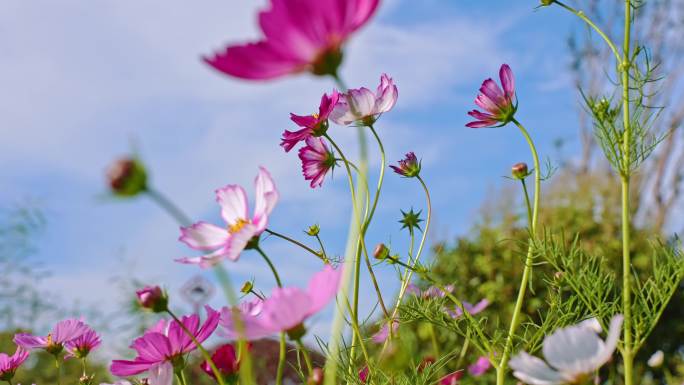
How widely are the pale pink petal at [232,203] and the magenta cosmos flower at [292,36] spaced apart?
17cm

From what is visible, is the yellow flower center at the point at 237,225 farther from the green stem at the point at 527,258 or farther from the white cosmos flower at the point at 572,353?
the green stem at the point at 527,258

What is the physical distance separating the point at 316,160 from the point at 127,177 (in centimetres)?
50

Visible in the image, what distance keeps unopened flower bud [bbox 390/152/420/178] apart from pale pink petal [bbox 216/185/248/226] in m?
0.42

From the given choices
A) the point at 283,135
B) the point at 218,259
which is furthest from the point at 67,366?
the point at 218,259

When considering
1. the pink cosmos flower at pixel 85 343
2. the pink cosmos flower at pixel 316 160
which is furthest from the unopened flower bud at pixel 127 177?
the pink cosmos flower at pixel 85 343

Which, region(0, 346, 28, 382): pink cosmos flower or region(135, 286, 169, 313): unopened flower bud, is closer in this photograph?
region(135, 286, 169, 313): unopened flower bud

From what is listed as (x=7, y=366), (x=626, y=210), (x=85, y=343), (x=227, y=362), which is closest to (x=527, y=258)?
(x=626, y=210)

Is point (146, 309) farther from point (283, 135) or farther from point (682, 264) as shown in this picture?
point (682, 264)

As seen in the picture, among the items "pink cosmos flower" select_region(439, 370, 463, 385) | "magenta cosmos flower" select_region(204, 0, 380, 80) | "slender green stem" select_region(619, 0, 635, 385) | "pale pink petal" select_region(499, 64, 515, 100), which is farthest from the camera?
"pink cosmos flower" select_region(439, 370, 463, 385)

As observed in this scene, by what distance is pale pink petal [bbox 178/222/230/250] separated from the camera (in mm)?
627

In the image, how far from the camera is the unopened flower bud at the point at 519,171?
104 cm

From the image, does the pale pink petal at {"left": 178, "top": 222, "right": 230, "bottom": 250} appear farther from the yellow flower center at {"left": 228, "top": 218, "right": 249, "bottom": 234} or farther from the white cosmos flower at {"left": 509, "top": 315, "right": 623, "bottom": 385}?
the white cosmos flower at {"left": 509, "top": 315, "right": 623, "bottom": 385}

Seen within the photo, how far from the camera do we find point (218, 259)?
23.1 inches

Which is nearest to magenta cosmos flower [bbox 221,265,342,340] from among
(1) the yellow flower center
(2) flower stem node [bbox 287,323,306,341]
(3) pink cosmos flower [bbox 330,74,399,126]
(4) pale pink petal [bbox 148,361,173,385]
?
(2) flower stem node [bbox 287,323,306,341]
